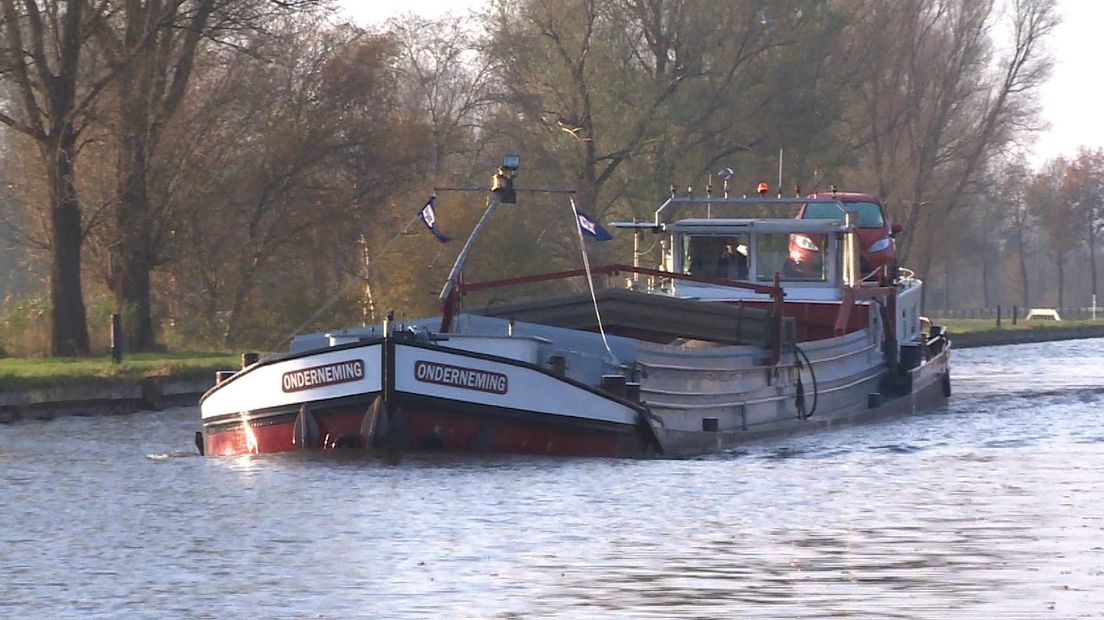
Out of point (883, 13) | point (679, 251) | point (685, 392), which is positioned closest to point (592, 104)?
point (883, 13)

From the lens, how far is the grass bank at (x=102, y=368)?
1096 inches

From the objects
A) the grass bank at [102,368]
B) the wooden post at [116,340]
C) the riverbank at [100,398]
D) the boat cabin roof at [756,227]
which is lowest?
the riverbank at [100,398]

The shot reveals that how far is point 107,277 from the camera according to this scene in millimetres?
38625

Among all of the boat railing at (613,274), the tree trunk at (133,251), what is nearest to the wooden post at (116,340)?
the tree trunk at (133,251)

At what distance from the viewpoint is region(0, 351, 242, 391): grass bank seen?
27828mm

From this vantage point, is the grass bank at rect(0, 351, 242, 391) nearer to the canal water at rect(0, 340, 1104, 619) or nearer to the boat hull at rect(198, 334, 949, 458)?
the canal water at rect(0, 340, 1104, 619)

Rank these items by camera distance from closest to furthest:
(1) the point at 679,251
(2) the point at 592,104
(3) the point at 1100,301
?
(1) the point at 679,251 → (2) the point at 592,104 → (3) the point at 1100,301

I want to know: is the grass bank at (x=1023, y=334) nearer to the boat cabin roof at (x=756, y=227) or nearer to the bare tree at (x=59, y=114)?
the boat cabin roof at (x=756, y=227)

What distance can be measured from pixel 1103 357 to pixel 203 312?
24.5 metres

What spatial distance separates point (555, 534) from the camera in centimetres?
1522

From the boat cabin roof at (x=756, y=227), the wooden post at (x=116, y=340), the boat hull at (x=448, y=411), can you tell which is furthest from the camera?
the wooden post at (x=116, y=340)

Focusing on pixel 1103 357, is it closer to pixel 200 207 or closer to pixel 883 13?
pixel 883 13

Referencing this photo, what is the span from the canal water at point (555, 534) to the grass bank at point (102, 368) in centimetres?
439

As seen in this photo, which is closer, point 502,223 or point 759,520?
point 759,520
